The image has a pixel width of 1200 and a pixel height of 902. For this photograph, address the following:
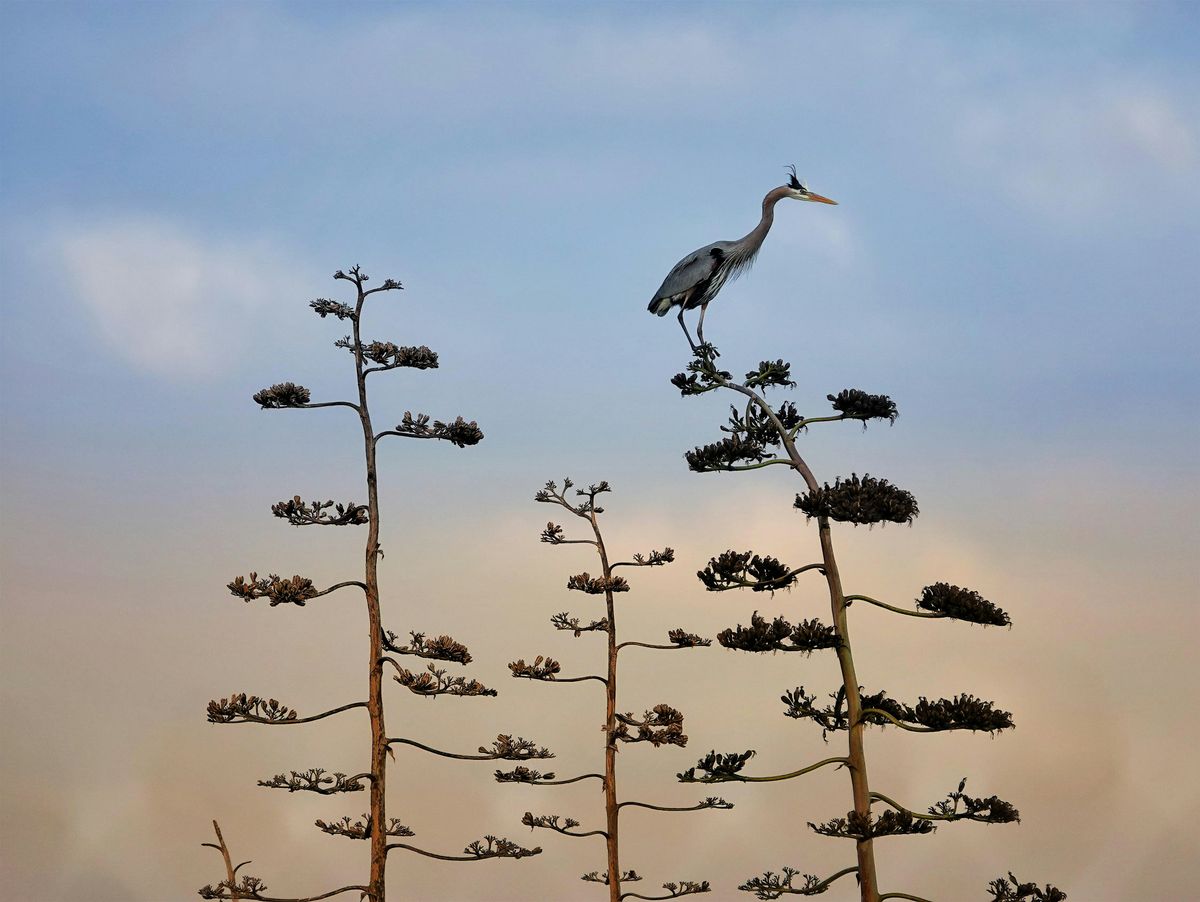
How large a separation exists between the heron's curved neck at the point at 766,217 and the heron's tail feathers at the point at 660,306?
43.5 inches

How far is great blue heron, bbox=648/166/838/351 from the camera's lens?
1368cm

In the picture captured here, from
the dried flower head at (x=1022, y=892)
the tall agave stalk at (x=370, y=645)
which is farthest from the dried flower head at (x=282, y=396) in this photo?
the dried flower head at (x=1022, y=892)

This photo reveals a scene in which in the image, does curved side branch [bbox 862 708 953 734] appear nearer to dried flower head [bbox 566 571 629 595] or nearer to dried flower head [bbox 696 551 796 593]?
dried flower head [bbox 696 551 796 593]

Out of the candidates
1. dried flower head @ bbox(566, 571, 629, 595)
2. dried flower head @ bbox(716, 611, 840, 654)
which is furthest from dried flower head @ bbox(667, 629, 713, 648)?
dried flower head @ bbox(716, 611, 840, 654)

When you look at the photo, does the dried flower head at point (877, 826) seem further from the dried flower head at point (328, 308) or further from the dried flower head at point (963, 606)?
the dried flower head at point (328, 308)

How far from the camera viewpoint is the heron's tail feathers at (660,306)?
1387 cm

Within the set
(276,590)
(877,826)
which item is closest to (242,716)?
(276,590)

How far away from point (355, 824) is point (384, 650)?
1670mm

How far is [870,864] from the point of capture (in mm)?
10102

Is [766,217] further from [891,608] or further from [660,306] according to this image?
[891,608]

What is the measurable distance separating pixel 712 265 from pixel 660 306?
0.72 m

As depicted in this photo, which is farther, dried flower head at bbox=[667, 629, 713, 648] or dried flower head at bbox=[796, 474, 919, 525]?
dried flower head at bbox=[667, 629, 713, 648]

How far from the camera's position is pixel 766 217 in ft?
45.9

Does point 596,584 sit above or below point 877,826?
above
